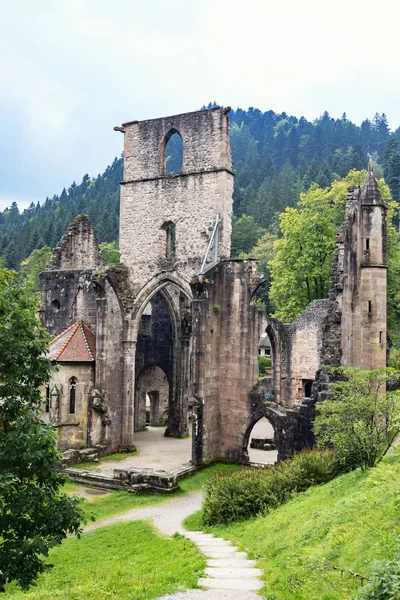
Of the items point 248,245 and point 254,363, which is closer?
point 254,363

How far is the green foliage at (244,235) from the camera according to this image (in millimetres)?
68312

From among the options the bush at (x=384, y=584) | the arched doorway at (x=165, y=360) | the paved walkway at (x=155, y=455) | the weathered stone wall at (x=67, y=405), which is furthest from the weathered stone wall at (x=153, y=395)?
the bush at (x=384, y=584)

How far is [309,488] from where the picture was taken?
43.3 ft

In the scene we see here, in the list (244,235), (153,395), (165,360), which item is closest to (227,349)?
(165,360)

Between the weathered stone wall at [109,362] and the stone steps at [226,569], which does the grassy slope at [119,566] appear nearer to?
the stone steps at [226,569]

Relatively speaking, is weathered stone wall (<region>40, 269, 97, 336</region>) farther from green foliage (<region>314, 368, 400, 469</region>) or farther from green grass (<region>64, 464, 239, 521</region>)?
green foliage (<region>314, 368, 400, 469</region>)

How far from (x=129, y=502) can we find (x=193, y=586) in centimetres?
907

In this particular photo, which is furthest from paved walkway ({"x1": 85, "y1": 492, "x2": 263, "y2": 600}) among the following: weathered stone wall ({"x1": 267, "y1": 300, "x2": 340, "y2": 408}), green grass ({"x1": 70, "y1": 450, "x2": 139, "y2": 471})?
weathered stone wall ({"x1": 267, "y1": 300, "x2": 340, "y2": 408})

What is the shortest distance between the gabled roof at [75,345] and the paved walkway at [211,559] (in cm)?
747

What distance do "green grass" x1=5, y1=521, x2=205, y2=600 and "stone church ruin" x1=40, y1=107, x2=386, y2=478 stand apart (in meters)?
6.79

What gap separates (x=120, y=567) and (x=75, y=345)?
13.0 m

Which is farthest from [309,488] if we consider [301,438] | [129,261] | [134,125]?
[134,125]

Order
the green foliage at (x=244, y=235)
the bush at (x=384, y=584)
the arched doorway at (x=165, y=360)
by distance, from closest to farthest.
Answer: the bush at (x=384, y=584)
the arched doorway at (x=165, y=360)
the green foliage at (x=244, y=235)

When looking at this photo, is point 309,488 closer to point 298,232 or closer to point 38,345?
point 38,345
